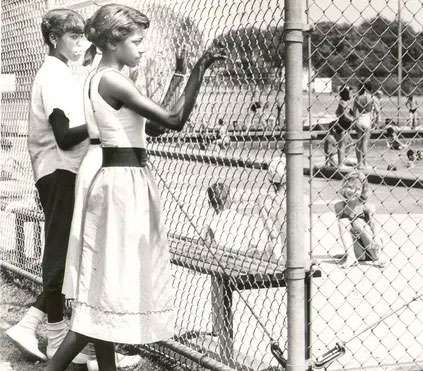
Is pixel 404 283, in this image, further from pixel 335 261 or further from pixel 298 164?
pixel 298 164

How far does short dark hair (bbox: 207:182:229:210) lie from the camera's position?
21.4 ft

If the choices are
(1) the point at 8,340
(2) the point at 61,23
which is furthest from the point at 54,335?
(2) the point at 61,23

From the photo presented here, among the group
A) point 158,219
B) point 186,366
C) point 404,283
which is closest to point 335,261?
point 404,283

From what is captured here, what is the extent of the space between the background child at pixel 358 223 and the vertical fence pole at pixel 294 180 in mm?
4560

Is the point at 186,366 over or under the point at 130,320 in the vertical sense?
under

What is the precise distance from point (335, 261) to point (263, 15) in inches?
203

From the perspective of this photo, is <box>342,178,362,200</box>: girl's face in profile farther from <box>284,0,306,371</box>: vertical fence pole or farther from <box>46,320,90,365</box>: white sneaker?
<box>284,0,306,371</box>: vertical fence pole

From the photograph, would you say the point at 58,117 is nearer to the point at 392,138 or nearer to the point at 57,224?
the point at 57,224

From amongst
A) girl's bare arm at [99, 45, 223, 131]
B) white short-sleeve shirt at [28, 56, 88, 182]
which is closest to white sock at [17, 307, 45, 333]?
white short-sleeve shirt at [28, 56, 88, 182]

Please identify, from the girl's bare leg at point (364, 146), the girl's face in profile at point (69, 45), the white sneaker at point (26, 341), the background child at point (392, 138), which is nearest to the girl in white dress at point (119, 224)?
the girl's face in profile at point (69, 45)

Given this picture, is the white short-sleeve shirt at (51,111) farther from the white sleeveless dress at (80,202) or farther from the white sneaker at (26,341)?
the white sneaker at (26,341)

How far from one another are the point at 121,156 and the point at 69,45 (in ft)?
4.12

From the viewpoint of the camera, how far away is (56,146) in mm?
5367

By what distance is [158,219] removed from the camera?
4.43 meters
